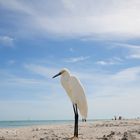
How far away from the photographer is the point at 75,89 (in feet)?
42.8

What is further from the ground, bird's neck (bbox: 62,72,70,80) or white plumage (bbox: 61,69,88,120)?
bird's neck (bbox: 62,72,70,80)

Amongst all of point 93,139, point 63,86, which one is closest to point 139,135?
point 93,139

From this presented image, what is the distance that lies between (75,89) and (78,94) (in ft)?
0.69

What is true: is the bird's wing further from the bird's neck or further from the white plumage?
the bird's neck

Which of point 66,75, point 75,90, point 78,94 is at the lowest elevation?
point 78,94

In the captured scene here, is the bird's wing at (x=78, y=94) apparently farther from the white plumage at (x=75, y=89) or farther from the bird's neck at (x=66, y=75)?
the bird's neck at (x=66, y=75)

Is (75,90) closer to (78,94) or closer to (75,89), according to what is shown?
(75,89)

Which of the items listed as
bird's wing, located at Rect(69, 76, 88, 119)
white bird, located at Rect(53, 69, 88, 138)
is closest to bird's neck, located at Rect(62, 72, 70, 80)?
white bird, located at Rect(53, 69, 88, 138)

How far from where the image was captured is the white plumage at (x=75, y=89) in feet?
42.8

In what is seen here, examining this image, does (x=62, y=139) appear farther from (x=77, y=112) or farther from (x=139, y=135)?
(x=139, y=135)

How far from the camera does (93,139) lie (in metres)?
12.3

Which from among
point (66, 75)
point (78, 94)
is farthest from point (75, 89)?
point (66, 75)

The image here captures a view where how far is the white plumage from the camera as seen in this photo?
13.0 m

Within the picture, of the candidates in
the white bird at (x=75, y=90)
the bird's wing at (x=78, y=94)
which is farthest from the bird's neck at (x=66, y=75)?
the bird's wing at (x=78, y=94)
